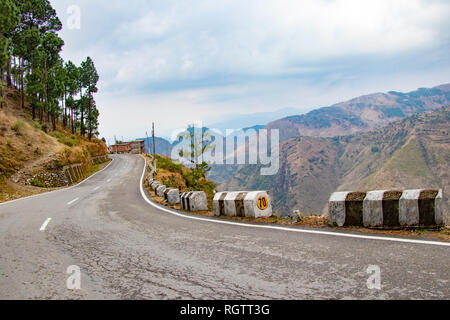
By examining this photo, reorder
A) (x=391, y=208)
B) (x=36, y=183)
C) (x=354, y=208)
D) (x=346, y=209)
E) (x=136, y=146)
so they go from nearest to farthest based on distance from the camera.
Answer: (x=391, y=208) → (x=354, y=208) → (x=346, y=209) → (x=36, y=183) → (x=136, y=146)

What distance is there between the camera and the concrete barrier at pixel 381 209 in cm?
602

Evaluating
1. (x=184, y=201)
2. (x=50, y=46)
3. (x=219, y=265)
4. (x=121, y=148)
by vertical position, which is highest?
(x=50, y=46)

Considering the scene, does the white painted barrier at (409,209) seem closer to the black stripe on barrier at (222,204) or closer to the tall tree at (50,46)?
the black stripe on barrier at (222,204)

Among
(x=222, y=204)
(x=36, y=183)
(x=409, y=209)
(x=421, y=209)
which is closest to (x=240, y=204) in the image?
(x=222, y=204)

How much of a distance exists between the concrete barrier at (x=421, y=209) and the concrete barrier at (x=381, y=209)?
3.9 inches

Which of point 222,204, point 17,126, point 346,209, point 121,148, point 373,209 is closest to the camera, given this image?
point 373,209

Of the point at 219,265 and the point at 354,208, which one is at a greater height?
the point at 354,208

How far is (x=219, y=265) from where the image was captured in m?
4.50

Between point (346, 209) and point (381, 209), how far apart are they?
70 centimetres

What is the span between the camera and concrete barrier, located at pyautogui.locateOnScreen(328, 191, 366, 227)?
650 centimetres

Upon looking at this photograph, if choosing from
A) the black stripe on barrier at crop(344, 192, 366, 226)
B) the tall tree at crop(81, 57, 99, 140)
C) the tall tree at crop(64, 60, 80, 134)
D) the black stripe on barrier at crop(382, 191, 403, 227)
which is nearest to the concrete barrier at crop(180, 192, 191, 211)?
the black stripe on barrier at crop(344, 192, 366, 226)

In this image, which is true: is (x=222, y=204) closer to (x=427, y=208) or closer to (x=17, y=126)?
(x=427, y=208)

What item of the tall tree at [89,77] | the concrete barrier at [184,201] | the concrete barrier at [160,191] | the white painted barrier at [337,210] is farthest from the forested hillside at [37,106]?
the white painted barrier at [337,210]
